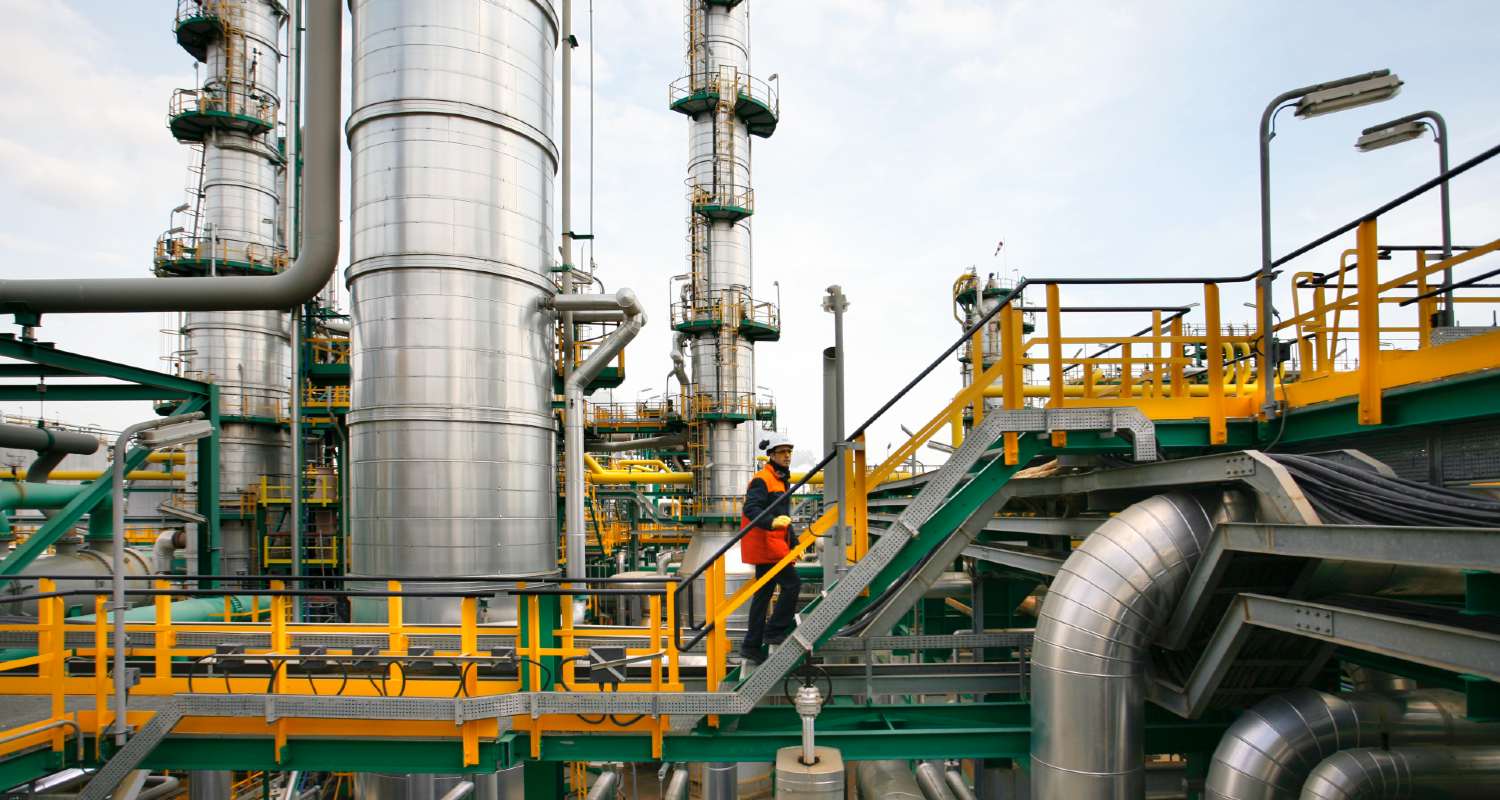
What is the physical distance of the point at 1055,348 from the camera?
5539mm

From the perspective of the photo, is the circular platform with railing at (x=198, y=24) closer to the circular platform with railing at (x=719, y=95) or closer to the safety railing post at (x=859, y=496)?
the circular platform with railing at (x=719, y=95)

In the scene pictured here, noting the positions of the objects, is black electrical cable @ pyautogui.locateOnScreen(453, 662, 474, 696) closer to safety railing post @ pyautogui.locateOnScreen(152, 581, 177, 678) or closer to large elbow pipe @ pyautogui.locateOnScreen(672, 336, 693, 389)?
safety railing post @ pyautogui.locateOnScreen(152, 581, 177, 678)

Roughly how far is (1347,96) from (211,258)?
2233 cm

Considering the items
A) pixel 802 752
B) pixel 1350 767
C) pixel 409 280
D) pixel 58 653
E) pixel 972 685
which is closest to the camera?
pixel 1350 767

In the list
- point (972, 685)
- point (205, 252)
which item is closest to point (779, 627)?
point (972, 685)

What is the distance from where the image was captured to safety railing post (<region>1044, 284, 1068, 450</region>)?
5.51m

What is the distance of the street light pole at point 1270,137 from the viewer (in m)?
5.55

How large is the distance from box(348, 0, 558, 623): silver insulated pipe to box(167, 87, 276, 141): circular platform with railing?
1163 cm

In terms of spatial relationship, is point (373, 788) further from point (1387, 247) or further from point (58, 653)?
point (1387, 247)

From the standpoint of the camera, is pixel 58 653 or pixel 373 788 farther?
pixel 373 788

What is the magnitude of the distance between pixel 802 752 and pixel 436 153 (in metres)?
9.48

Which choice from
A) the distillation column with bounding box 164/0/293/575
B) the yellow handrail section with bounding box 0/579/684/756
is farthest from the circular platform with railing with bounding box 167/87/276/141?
the yellow handrail section with bounding box 0/579/684/756

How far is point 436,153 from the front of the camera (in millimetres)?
10578

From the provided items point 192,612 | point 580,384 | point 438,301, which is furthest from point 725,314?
point 192,612
